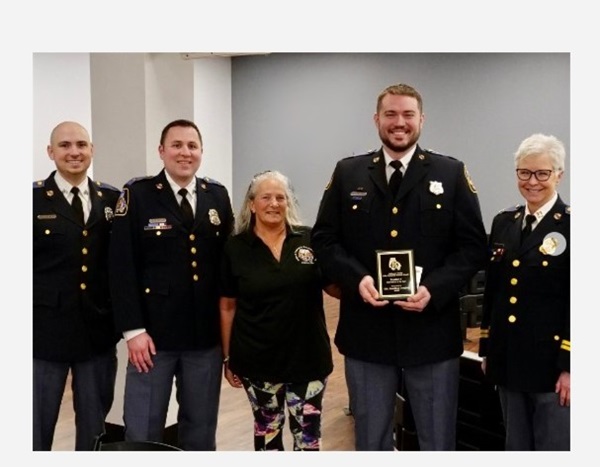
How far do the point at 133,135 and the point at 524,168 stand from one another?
202cm

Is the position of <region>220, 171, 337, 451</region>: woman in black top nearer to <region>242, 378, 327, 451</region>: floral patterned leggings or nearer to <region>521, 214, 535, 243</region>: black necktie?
<region>242, 378, 327, 451</region>: floral patterned leggings

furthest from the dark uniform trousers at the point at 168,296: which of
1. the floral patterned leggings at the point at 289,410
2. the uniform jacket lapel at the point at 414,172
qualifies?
the uniform jacket lapel at the point at 414,172

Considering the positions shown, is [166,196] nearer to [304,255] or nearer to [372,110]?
[304,255]

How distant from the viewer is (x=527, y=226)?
7.14 feet

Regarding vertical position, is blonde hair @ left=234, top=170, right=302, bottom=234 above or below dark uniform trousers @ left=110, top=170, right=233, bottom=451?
above

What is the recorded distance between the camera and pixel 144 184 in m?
2.49

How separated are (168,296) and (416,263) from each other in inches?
36.6

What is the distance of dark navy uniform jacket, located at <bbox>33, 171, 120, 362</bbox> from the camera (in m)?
2.42

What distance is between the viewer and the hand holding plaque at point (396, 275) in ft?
6.97

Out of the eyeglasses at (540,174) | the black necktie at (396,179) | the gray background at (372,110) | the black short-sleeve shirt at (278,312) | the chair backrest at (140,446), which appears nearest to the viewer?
the chair backrest at (140,446)

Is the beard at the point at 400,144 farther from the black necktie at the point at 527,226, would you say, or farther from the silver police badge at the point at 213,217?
the silver police badge at the point at 213,217

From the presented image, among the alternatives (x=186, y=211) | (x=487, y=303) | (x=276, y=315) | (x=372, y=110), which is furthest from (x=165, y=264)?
(x=372, y=110)

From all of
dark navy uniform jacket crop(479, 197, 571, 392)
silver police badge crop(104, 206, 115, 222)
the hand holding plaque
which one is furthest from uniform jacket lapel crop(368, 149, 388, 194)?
silver police badge crop(104, 206, 115, 222)
